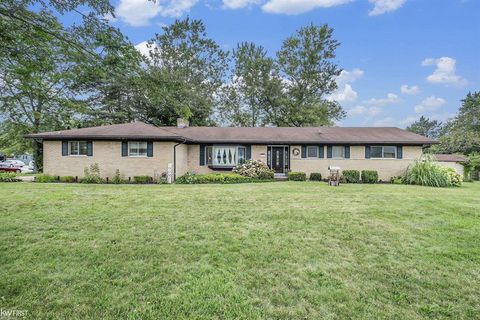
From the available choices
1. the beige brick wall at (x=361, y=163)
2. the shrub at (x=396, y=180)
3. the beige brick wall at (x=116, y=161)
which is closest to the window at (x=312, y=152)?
the beige brick wall at (x=361, y=163)

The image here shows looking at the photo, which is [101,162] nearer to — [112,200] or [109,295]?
[112,200]

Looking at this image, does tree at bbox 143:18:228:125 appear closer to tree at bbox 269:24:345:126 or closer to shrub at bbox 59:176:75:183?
tree at bbox 269:24:345:126

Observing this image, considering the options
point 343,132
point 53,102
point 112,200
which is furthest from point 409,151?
point 53,102

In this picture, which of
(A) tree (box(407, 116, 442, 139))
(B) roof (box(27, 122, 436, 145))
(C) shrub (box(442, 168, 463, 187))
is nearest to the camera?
(C) shrub (box(442, 168, 463, 187))

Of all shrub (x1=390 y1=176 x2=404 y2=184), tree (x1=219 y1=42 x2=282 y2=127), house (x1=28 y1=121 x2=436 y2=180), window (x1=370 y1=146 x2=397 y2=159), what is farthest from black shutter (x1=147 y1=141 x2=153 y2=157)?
tree (x1=219 y1=42 x2=282 y2=127)

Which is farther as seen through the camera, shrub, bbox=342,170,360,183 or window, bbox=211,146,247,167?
window, bbox=211,146,247,167

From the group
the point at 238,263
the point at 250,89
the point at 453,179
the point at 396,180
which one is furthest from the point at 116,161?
the point at 453,179

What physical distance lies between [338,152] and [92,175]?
14986 millimetres

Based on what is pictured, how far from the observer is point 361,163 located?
17.6 metres

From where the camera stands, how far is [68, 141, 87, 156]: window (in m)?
15.9

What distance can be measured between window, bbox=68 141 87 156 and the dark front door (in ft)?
38.3

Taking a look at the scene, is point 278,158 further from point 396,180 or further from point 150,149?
point 150,149

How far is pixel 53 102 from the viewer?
485 centimetres

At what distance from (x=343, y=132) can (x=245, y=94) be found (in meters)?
14.1
